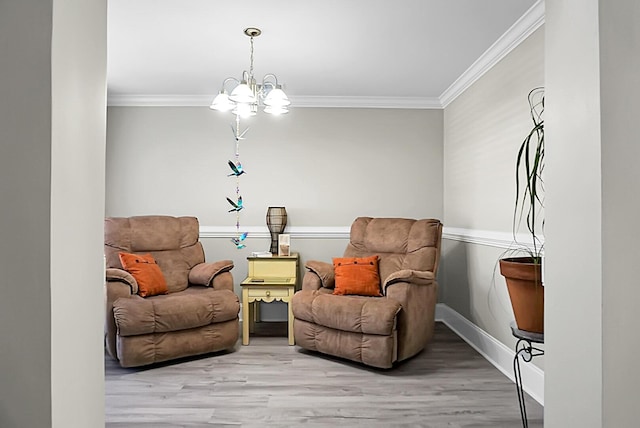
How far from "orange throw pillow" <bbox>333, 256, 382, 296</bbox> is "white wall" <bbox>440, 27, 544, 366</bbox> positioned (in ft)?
2.80

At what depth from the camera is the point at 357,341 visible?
141 inches

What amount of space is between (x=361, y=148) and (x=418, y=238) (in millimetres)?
1447

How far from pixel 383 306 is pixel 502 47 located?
2.03m

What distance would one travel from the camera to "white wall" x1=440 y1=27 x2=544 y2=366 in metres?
3.33

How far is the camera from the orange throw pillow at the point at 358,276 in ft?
13.5

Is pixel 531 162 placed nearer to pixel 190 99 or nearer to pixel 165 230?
pixel 165 230

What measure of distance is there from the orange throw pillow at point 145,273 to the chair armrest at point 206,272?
1.04 ft

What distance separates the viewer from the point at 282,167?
17.1ft
